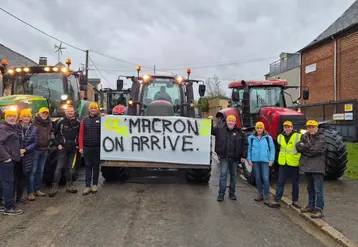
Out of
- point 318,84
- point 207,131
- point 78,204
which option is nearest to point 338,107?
point 318,84

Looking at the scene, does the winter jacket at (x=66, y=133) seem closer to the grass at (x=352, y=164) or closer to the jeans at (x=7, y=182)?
the jeans at (x=7, y=182)

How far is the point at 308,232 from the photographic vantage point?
219 inches

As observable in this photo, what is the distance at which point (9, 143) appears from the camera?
6.26 metres

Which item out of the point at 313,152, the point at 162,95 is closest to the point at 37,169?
the point at 162,95

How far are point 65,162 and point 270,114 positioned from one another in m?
4.94

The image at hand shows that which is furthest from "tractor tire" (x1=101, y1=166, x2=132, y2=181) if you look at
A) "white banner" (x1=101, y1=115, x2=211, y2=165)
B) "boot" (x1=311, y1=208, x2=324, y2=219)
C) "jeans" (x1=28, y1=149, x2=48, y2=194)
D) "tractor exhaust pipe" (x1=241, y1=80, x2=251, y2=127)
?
"boot" (x1=311, y1=208, x2=324, y2=219)

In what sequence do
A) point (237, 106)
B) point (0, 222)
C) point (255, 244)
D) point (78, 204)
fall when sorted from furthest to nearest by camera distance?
point (237, 106) → point (78, 204) → point (0, 222) → point (255, 244)

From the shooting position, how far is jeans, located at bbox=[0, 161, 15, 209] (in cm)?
617

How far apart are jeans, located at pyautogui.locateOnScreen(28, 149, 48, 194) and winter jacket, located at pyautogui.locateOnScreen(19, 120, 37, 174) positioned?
16 centimetres

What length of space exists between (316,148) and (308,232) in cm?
141

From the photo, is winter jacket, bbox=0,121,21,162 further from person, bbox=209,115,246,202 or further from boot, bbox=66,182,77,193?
person, bbox=209,115,246,202

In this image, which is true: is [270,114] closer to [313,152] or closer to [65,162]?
[313,152]

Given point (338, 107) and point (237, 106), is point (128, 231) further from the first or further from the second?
point (338, 107)

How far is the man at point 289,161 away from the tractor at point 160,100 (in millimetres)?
2279
